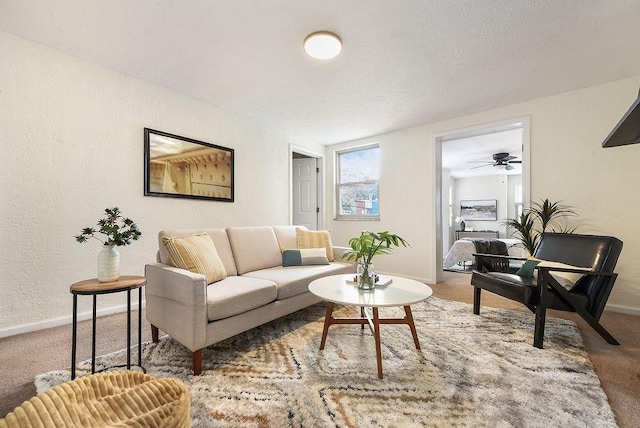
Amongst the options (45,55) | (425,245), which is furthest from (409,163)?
(45,55)

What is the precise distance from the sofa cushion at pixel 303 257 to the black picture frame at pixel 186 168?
1.33 m

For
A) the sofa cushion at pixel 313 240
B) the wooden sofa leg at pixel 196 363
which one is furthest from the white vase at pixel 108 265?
the sofa cushion at pixel 313 240

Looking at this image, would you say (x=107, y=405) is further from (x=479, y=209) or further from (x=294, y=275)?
(x=479, y=209)

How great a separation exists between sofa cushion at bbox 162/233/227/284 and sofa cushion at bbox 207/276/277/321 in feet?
0.32

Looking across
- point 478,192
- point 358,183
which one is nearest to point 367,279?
point 358,183

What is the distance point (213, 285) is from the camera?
211 cm

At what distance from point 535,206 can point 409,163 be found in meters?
1.72

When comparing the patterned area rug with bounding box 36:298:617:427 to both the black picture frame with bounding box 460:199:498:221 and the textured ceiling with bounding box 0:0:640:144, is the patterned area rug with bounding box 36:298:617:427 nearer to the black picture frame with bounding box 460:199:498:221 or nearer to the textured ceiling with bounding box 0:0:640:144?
the textured ceiling with bounding box 0:0:640:144

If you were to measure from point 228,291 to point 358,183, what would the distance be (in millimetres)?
3628

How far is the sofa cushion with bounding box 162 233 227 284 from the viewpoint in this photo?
6.67 ft

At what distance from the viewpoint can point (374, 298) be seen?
1.80 metres

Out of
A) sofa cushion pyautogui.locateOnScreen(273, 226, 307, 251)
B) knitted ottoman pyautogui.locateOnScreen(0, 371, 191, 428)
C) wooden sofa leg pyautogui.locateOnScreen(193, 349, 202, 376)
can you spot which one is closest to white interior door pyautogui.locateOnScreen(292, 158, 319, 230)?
sofa cushion pyautogui.locateOnScreen(273, 226, 307, 251)

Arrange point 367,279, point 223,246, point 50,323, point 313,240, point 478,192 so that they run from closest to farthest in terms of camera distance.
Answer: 1. point 367,279
2. point 50,323
3. point 223,246
4. point 313,240
5. point 478,192

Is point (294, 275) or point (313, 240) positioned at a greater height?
point (313, 240)
